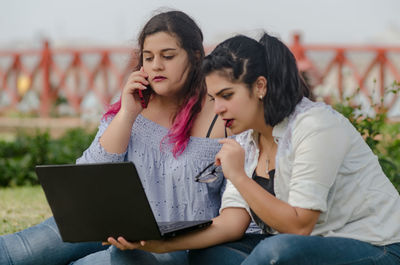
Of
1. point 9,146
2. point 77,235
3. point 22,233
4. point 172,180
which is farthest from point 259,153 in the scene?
point 9,146

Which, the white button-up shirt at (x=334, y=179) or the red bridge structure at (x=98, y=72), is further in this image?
the red bridge structure at (x=98, y=72)

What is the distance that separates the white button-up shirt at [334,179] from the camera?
2.41 m

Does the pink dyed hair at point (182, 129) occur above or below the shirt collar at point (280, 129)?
below

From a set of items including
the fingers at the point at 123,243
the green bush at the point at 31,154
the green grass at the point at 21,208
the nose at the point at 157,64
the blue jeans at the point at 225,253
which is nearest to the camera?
the fingers at the point at 123,243

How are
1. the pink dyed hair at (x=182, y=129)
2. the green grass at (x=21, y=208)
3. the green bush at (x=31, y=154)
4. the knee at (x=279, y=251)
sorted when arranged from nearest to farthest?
the knee at (x=279, y=251) → the pink dyed hair at (x=182, y=129) → the green grass at (x=21, y=208) → the green bush at (x=31, y=154)

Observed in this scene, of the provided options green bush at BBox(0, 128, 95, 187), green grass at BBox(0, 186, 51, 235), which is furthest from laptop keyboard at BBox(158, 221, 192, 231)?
green bush at BBox(0, 128, 95, 187)

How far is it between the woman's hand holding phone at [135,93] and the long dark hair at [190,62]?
18 centimetres

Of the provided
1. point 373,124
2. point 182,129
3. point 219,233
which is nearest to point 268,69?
point 219,233

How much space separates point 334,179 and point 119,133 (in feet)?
3.71

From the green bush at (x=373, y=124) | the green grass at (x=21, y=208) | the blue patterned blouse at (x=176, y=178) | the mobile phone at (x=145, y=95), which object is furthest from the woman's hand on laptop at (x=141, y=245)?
the green grass at (x=21, y=208)

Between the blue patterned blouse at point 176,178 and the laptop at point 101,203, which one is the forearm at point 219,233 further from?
the blue patterned blouse at point 176,178

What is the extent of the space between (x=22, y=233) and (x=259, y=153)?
1192 mm

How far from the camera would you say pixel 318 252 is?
2350 millimetres

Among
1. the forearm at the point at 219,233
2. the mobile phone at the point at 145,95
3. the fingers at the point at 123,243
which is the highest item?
the mobile phone at the point at 145,95
